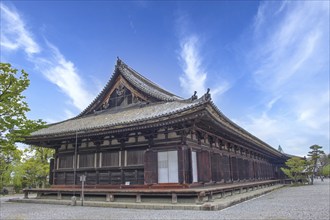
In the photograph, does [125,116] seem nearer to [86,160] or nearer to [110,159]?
[110,159]

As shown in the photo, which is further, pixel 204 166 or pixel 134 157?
pixel 204 166

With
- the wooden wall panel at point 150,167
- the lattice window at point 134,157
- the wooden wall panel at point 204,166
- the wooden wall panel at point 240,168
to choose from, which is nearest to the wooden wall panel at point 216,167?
the wooden wall panel at point 204,166

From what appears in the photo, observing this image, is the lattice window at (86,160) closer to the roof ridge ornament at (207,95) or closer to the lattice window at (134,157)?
the lattice window at (134,157)

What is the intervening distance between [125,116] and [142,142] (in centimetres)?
271

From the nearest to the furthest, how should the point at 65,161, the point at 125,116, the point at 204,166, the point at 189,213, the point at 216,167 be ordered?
the point at 189,213 → the point at 204,166 → the point at 125,116 → the point at 216,167 → the point at 65,161

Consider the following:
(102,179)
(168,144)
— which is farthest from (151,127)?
(102,179)

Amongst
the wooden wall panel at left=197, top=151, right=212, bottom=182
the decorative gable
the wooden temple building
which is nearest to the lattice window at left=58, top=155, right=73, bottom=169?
the wooden temple building

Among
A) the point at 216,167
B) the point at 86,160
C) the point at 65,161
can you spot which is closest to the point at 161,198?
the point at 216,167

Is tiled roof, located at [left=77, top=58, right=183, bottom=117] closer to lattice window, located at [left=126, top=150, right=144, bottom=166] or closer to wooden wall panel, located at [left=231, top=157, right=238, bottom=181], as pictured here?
lattice window, located at [left=126, top=150, right=144, bottom=166]

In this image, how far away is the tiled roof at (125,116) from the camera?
51.2 ft

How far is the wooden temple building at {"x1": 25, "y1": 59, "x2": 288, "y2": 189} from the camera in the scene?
1559 centimetres

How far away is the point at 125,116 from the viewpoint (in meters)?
18.9

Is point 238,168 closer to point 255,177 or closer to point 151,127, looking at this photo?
point 255,177

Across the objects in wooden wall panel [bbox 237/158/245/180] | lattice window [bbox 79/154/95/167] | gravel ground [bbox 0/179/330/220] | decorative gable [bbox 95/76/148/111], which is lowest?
gravel ground [bbox 0/179/330/220]
